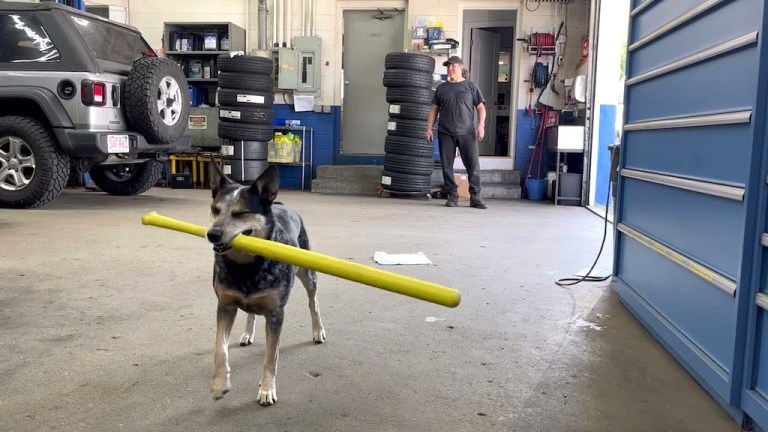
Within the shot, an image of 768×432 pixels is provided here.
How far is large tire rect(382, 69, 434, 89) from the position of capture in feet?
27.3

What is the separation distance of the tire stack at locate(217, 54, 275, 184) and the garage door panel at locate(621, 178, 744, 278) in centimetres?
631

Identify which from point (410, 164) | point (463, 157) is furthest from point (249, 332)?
point (410, 164)

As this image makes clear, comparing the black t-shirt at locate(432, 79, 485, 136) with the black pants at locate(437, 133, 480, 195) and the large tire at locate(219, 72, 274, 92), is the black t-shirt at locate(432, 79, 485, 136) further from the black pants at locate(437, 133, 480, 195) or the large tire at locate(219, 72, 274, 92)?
the large tire at locate(219, 72, 274, 92)

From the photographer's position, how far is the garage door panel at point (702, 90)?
1.98 meters

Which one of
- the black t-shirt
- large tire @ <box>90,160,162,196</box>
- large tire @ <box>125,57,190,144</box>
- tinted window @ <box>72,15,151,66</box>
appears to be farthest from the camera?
the black t-shirt

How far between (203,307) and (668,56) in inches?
97.5

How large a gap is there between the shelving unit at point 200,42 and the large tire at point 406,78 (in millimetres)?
2832

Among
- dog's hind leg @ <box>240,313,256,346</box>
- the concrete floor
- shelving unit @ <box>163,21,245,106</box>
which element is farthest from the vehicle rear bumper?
shelving unit @ <box>163,21,245,106</box>

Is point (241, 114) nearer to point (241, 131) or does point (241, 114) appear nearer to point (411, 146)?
point (241, 131)

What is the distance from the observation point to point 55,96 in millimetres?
5746

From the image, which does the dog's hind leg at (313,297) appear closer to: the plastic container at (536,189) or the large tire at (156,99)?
the large tire at (156,99)

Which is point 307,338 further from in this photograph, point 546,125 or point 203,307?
point 546,125

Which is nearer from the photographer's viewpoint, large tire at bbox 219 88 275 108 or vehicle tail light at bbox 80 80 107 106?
vehicle tail light at bbox 80 80 107 106

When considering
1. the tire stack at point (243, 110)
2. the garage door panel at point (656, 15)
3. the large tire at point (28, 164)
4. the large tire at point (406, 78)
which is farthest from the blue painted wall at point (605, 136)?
the large tire at point (28, 164)
